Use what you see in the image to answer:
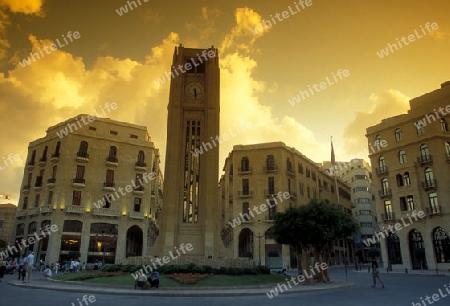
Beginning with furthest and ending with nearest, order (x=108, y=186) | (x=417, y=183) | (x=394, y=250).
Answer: (x=108, y=186), (x=394, y=250), (x=417, y=183)

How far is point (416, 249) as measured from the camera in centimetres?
4059

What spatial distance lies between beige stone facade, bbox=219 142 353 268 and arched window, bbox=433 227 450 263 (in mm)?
15936

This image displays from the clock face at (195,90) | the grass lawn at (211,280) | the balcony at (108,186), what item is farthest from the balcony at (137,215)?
the grass lawn at (211,280)

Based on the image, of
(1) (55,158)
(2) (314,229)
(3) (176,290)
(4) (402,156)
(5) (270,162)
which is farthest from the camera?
(5) (270,162)

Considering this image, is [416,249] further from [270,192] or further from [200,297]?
[200,297]

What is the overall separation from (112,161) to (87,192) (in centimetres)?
559

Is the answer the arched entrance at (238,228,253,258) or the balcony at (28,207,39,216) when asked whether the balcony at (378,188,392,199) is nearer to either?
the arched entrance at (238,228,253,258)

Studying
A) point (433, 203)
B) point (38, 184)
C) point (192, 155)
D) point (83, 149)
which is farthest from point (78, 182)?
point (433, 203)

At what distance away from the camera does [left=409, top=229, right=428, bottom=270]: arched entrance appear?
40.4 meters

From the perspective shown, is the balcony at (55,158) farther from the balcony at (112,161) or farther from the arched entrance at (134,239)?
the arched entrance at (134,239)

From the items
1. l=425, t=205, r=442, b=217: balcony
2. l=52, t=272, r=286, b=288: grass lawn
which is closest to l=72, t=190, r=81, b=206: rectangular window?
l=52, t=272, r=286, b=288: grass lawn

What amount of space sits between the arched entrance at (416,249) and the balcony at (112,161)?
40587 mm

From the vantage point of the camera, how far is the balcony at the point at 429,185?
133ft

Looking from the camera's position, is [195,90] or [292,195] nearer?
[195,90]
